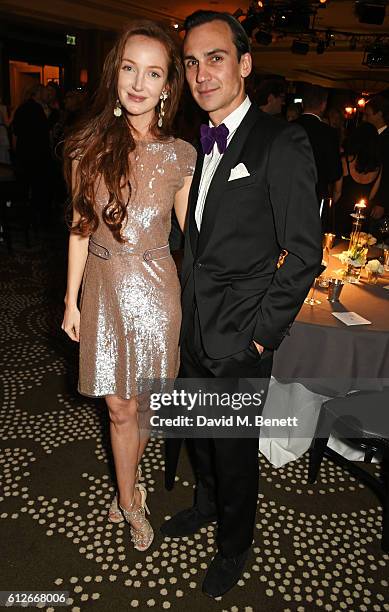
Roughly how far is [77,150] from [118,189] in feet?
0.67

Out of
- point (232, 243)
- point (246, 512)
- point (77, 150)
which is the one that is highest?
point (77, 150)

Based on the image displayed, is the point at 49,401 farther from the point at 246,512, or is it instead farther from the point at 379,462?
the point at 379,462

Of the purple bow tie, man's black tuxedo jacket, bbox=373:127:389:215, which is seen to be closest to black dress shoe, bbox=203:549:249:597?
the purple bow tie

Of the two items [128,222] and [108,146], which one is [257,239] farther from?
[108,146]

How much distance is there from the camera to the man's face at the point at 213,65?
61.8 inches

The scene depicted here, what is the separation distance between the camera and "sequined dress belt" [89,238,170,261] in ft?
5.59

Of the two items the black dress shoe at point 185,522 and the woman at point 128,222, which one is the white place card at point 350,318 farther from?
the black dress shoe at point 185,522

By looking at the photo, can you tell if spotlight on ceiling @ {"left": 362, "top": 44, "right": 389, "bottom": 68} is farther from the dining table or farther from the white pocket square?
the white pocket square

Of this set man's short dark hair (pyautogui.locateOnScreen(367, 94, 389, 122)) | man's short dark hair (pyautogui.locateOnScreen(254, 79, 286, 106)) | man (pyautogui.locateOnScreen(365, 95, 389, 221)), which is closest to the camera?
man (pyautogui.locateOnScreen(365, 95, 389, 221))

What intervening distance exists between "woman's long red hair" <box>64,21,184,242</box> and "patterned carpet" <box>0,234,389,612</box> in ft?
4.16

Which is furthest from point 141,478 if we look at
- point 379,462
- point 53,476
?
point 379,462

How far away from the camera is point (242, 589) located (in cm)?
188

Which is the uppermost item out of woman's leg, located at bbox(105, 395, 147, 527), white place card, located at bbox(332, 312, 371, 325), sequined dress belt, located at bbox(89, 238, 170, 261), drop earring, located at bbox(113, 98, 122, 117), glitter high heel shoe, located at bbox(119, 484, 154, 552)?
drop earring, located at bbox(113, 98, 122, 117)

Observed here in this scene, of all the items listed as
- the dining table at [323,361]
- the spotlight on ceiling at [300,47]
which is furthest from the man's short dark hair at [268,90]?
the spotlight on ceiling at [300,47]
